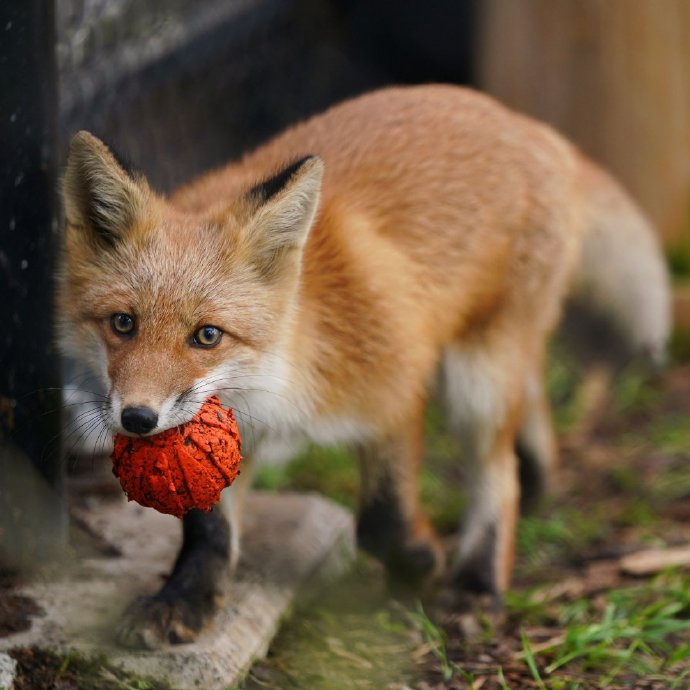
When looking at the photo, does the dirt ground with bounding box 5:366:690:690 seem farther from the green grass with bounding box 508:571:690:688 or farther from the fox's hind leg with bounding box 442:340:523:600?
the fox's hind leg with bounding box 442:340:523:600

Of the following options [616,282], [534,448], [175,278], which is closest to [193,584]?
[175,278]

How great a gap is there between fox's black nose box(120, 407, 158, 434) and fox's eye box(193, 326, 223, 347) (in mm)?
340

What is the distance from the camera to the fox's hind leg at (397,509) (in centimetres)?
397

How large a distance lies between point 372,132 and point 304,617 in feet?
5.59

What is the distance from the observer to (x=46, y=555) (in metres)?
3.57

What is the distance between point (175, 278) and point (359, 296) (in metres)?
0.80

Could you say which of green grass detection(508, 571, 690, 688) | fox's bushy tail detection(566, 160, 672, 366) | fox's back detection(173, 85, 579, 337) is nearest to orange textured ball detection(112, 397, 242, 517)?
fox's back detection(173, 85, 579, 337)

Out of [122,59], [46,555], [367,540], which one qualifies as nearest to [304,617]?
[367,540]

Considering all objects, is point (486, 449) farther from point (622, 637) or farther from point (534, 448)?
point (622, 637)

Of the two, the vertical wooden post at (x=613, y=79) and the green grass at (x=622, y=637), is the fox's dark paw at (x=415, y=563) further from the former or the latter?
the vertical wooden post at (x=613, y=79)

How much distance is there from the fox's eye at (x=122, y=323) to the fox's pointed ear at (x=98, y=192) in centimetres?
29

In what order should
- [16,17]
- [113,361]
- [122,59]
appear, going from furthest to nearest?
[122,59]
[16,17]
[113,361]

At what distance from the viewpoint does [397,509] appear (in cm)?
399

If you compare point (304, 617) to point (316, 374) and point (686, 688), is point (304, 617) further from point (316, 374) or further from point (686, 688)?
point (686, 688)
